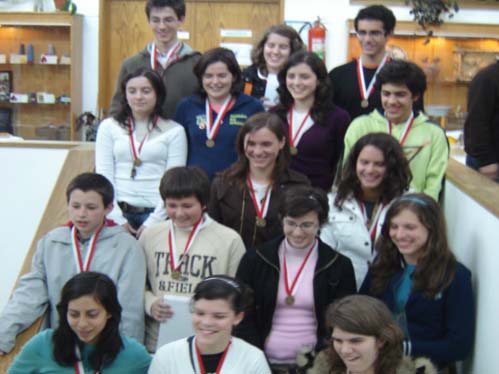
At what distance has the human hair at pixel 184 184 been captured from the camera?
3.13 metres

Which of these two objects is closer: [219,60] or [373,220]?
[373,220]

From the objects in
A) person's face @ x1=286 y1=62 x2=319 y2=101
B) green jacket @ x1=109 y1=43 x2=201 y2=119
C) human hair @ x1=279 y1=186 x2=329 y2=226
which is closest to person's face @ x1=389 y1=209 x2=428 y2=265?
human hair @ x1=279 y1=186 x2=329 y2=226

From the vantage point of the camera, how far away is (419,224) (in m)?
2.94

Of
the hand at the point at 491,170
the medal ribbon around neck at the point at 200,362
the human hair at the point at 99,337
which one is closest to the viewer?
the medal ribbon around neck at the point at 200,362

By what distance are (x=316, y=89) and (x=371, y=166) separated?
728mm

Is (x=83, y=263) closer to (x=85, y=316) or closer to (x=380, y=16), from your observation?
(x=85, y=316)

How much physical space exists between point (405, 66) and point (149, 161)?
1.38 metres

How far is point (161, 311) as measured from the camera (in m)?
3.08

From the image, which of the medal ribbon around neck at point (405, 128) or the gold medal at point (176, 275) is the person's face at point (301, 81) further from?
the gold medal at point (176, 275)


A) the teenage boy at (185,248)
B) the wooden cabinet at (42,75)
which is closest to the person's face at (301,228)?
the teenage boy at (185,248)

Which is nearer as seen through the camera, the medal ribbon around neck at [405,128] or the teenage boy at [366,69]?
the medal ribbon around neck at [405,128]

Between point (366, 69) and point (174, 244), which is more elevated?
point (366, 69)

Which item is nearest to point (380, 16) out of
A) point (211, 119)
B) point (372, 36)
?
point (372, 36)

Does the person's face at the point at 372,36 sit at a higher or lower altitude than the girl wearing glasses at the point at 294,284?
higher
